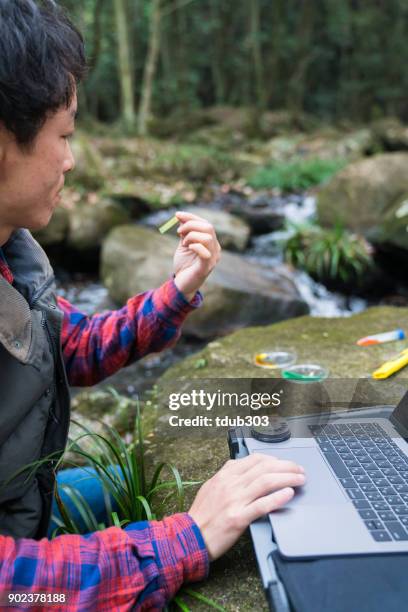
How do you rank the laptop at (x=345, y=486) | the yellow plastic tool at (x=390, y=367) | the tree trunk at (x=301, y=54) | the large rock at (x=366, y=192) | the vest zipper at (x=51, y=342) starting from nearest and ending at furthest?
the laptop at (x=345, y=486) < the vest zipper at (x=51, y=342) < the yellow plastic tool at (x=390, y=367) < the large rock at (x=366, y=192) < the tree trunk at (x=301, y=54)

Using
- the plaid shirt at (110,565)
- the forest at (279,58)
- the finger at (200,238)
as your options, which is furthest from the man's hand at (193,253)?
the forest at (279,58)

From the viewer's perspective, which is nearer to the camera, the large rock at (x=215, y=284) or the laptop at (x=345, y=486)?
the laptop at (x=345, y=486)

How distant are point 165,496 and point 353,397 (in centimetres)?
66

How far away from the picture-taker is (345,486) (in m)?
1.09

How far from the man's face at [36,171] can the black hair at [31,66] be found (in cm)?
2

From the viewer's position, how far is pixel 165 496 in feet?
4.56

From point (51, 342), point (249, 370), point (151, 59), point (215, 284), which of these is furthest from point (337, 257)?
point (151, 59)

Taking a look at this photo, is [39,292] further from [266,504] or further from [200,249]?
[266,504]

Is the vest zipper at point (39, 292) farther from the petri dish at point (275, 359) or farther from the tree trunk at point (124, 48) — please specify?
the tree trunk at point (124, 48)

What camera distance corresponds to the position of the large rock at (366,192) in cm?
655

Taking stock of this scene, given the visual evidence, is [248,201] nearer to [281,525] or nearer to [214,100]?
[281,525]

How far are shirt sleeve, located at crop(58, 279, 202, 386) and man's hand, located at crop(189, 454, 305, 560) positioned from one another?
0.70 metres

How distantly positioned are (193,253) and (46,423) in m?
0.66

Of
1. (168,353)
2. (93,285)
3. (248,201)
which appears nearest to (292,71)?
(248,201)
